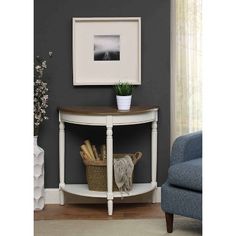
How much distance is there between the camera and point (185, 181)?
3770mm

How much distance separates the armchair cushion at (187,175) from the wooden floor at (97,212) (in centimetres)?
69

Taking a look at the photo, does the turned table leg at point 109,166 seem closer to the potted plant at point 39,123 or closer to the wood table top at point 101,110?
the wood table top at point 101,110

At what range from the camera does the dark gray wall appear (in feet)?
15.8

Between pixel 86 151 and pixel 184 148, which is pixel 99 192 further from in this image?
pixel 184 148

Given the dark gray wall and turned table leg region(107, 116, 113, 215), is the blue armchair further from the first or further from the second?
the dark gray wall

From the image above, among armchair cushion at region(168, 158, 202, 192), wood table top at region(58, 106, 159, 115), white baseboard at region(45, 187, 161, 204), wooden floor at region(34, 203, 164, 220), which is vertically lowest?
wooden floor at region(34, 203, 164, 220)

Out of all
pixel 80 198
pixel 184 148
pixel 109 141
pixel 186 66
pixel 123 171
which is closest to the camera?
pixel 184 148

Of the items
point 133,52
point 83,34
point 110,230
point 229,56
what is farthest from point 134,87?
point 229,56

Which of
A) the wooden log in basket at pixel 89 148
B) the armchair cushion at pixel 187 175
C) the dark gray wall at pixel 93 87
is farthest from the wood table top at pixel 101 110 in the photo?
the armchair cushion at pixel 187 175

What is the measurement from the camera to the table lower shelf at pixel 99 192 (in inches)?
180

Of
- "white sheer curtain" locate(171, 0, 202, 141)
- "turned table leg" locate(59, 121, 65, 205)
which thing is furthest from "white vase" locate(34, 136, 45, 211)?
"white sheer curtain" locate(171, 0, 202, 141)

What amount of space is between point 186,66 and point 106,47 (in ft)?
2.06

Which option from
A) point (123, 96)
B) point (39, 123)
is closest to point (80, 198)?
point (39, 123)
